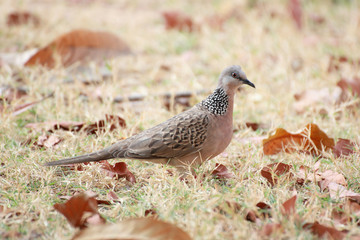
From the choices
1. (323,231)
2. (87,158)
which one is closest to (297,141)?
(323,231)

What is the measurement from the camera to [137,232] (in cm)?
222

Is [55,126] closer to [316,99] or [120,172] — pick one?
[120,172]

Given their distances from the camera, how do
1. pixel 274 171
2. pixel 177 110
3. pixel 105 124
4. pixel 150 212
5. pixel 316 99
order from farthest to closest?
pixel 316 99
pixel 177 110
pixel 105 124
pixel 274 171
pixel 150 212

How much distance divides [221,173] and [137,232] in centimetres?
120

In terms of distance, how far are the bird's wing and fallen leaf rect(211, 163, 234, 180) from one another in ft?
0.65

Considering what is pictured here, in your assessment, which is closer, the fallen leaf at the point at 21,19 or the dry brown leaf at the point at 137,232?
the dry brown leaf at the point at 137,232

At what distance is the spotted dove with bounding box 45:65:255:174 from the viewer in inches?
130

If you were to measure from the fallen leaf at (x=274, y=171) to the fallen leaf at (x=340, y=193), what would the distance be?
293 millimetres

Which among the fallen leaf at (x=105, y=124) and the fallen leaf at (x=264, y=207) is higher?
the fallen leaf at (x=105, y=124)

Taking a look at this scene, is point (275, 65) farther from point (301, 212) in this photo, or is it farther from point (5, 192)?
point (5, 192)

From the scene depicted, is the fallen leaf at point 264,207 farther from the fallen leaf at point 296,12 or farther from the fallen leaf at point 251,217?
the fallen leaf at point 296,12

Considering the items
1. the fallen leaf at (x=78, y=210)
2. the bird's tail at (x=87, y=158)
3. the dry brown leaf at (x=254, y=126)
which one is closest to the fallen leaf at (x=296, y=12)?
the dry brown leaf at (x=254, y=126)

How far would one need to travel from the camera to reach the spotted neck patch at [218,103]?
137 inches

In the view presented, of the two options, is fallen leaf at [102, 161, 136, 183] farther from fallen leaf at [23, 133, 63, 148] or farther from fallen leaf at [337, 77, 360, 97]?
fallen leaf at [337, 77, 360, 97]
